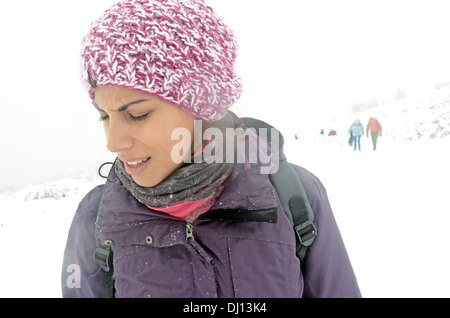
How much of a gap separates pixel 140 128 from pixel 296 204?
93 centimetres

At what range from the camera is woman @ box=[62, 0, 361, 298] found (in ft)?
4.25

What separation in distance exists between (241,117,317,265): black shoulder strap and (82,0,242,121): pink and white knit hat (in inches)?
24.5

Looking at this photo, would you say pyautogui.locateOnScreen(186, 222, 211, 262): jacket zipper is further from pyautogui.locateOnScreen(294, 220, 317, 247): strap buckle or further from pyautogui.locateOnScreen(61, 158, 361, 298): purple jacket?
pyautogui.locateOnScreen(294, 220, 317, 247): strap buckle

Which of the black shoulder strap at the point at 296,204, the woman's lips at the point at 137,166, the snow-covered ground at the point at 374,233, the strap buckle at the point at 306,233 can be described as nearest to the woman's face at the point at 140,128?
the woman's lips at the point at 137,166

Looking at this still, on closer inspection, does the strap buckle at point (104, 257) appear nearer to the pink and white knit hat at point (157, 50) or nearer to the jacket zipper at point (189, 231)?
the jacket zipper at point (189, 231)

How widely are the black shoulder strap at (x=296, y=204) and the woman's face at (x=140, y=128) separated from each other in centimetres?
62

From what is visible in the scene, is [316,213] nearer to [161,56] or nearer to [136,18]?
[161,56]

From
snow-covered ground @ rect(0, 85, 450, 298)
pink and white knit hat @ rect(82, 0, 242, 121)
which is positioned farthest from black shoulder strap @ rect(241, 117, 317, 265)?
snow-covered ground @ rect(0, 85, 450, 298)

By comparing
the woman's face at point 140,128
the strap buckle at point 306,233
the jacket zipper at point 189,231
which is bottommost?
the strap buckle at point 306,233

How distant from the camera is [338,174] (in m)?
9.47

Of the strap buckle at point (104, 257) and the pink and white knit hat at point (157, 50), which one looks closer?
the pink and white knit hat at point (157, 50)

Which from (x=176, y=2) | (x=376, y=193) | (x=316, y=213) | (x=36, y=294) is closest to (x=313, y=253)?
A: (x=316, y=213)

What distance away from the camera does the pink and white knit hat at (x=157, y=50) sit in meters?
1.29
